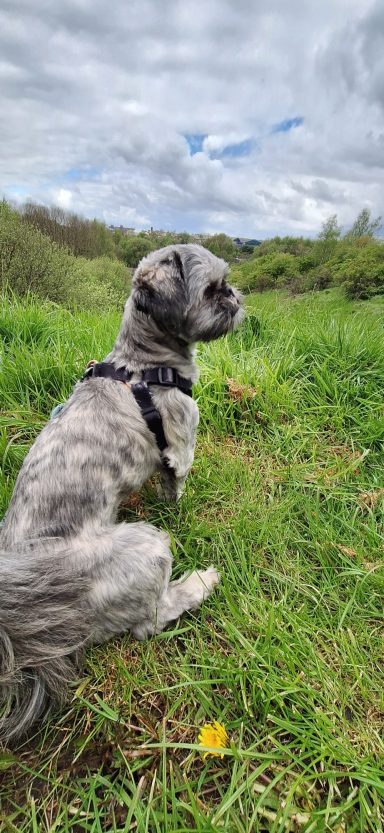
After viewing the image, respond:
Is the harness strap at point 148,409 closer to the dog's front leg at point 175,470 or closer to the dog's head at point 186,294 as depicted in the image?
the dog's front leg at point 175,470

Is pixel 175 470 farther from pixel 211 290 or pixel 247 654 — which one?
pixel 211 290

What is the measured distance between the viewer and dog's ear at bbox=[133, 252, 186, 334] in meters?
2.84

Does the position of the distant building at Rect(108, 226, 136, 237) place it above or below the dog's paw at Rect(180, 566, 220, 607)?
above

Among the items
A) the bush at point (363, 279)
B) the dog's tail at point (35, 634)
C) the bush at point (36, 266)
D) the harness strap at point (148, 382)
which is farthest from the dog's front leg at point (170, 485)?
the bush at point (363, 279)

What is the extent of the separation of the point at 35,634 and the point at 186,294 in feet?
7.35

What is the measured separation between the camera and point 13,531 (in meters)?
2.16

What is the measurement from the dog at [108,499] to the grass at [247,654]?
0.68 ft

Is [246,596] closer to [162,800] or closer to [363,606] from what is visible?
[363,606]

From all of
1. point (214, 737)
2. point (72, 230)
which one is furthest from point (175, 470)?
point (72, 230)

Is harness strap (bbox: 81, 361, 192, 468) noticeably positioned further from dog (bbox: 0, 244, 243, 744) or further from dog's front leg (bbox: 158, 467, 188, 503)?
dog's front leg (bbox: 158, 467, 188, 503)

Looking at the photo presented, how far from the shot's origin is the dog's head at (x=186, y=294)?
286 centimetres

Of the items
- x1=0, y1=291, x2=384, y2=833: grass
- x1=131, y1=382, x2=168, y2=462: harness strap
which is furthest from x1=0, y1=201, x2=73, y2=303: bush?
x1=131, y1=382, x2=168, y2=462: harness strap

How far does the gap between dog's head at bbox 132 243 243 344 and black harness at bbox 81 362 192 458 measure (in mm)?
329

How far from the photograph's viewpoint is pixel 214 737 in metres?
1.92
